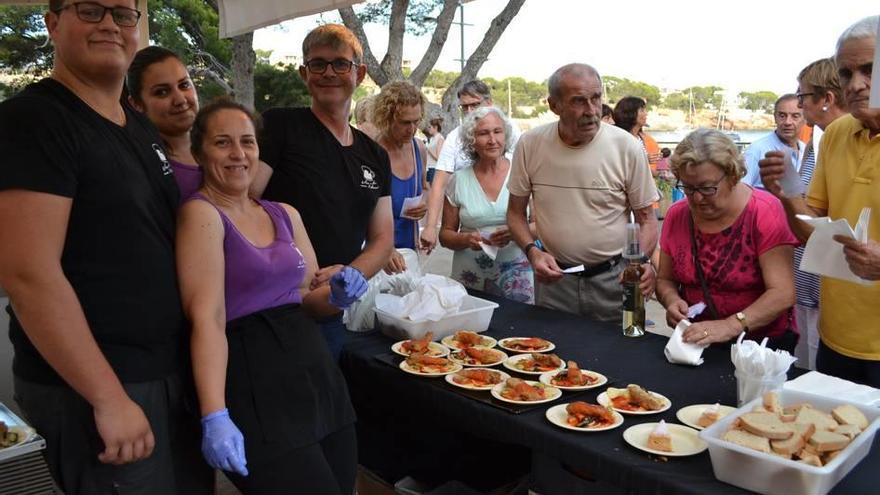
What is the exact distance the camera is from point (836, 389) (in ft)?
5.48

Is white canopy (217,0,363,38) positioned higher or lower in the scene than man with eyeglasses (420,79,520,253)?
higher

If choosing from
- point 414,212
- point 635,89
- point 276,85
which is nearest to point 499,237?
point 414,212

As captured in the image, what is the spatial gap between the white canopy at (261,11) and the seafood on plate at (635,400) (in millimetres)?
2154

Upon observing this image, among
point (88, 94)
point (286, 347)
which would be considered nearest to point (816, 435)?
point (286, 347)

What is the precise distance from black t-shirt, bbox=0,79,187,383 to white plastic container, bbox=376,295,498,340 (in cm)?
103

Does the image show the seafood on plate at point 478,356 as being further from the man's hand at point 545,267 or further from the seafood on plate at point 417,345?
the man's hand at point 545,267

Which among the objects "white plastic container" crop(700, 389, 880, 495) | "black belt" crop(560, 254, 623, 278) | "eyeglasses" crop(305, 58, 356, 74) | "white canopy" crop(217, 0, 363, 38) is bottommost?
"white plastic container" crop(700, 389, 880, 495)

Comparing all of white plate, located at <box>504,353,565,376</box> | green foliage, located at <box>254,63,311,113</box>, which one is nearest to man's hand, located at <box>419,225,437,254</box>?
white plate, located at <box>504,353,565,376</box>

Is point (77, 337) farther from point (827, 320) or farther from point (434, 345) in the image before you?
point (827, 320)

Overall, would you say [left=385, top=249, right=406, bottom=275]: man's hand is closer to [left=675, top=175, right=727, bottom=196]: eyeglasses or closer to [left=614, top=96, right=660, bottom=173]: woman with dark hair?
[left=675, top=175, right=727, bottom=196]: eyeglasses

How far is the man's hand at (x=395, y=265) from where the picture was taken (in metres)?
2.93

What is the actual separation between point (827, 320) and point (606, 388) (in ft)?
2.55

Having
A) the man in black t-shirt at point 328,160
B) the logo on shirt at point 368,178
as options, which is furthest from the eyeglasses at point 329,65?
the logo on shirt at point 368,178

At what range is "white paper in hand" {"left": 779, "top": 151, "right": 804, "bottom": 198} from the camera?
2086mm
